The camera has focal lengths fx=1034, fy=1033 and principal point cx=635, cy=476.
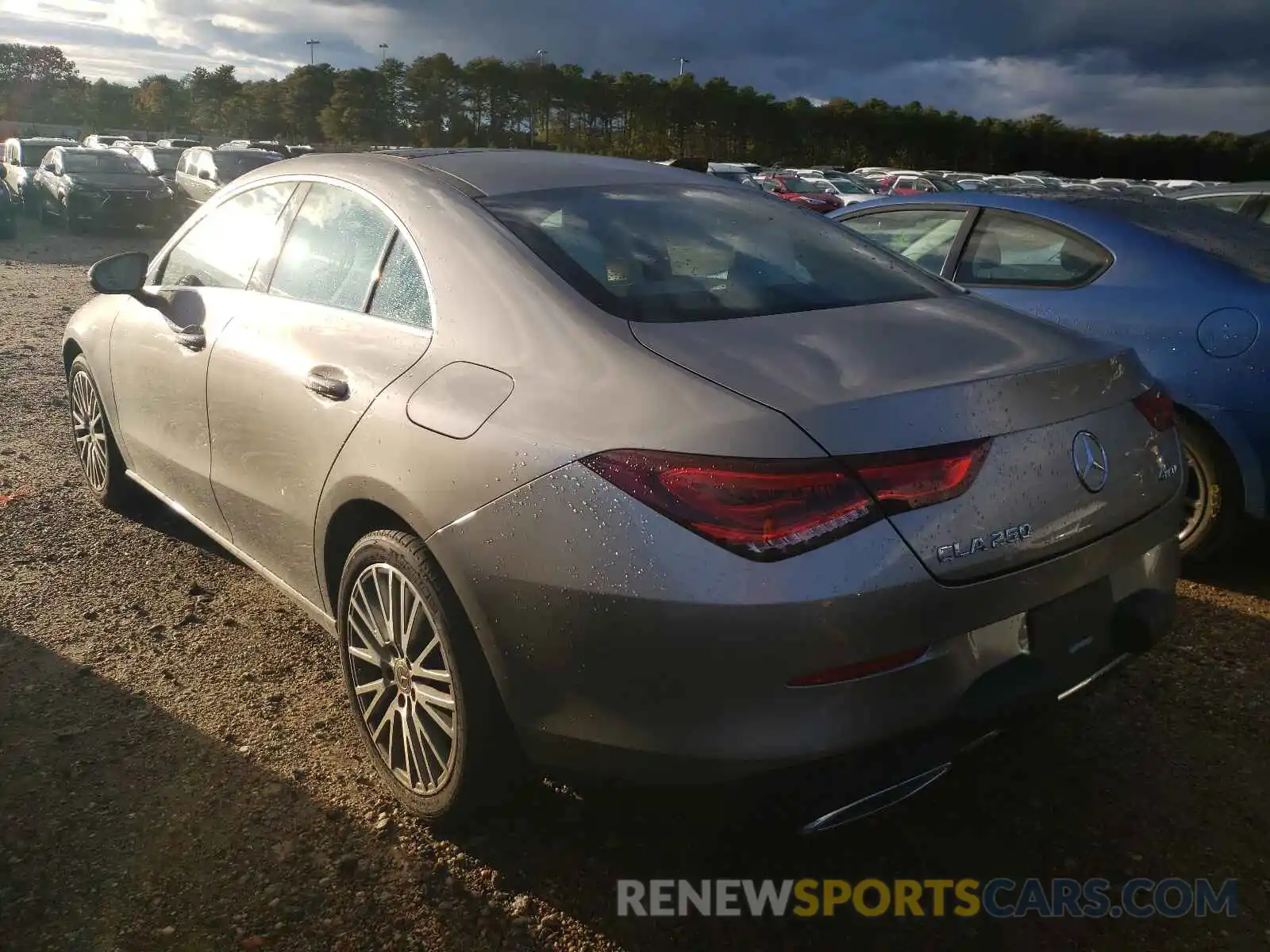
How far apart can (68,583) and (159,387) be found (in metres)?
0.98

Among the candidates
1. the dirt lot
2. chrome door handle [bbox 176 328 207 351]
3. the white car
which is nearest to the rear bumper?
the dirt lot

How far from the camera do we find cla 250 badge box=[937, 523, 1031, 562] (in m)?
1.90

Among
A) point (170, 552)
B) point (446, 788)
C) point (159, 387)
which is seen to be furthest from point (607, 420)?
point (170, 552)

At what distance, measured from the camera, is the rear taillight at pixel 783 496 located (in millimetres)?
1834

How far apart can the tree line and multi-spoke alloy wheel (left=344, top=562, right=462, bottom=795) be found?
8206 cm

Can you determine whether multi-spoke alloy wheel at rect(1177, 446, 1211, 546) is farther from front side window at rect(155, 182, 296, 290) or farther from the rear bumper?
front side window at rect(155, 182, 296, 290)

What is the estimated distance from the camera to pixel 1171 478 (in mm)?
2391

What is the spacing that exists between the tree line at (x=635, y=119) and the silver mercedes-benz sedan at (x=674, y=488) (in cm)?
8169

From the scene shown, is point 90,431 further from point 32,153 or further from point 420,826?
point 32,153

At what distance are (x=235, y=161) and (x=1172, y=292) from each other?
62.8 feet

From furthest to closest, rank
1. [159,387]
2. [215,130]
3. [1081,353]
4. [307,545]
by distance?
[215,130]
[159,387]
[307,545]
[1081,353]

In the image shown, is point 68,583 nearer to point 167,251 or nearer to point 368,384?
point 167,251

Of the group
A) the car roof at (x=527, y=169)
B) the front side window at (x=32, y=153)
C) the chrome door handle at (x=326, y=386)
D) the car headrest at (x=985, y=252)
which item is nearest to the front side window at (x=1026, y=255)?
the car headrest at (x=985, y=252)

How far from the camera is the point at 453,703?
233 cm
